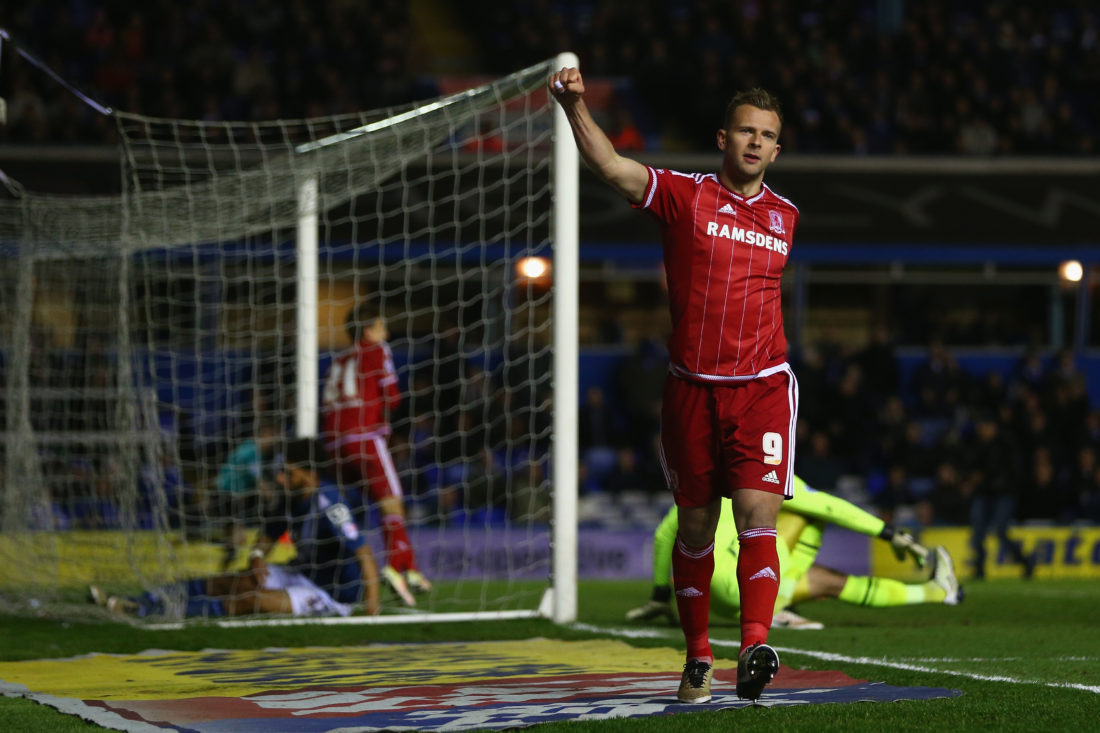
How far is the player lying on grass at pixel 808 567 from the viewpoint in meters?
7.31

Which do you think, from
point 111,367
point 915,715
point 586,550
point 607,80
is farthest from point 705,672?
point 607,80

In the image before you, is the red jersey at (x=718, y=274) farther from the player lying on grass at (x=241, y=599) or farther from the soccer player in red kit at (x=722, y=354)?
the player lying on grass at (x=241, y=599)

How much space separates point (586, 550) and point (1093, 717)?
1055cm

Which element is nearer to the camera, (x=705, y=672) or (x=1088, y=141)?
(x=705, y=672)

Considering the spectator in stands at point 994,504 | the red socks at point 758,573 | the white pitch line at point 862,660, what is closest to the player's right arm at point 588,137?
the red socks at point 758,573

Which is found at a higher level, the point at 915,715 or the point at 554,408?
the point at 554,408

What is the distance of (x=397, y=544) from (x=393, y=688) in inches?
192

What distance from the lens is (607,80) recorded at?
20672 millimetres

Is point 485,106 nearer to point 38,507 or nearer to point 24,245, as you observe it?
point 24,245

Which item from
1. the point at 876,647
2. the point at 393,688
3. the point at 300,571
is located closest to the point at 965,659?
the point at 876,647

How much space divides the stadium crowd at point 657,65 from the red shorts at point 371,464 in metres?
8.19

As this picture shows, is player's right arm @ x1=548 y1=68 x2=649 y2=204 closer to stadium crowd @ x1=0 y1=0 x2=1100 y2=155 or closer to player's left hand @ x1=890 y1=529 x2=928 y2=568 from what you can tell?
player's left hand @ x1=890 y1=529 x2=928 y2=568

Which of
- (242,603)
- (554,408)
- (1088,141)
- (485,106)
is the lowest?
(242,603)

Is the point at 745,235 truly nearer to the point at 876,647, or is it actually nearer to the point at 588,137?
the point at 588,137
